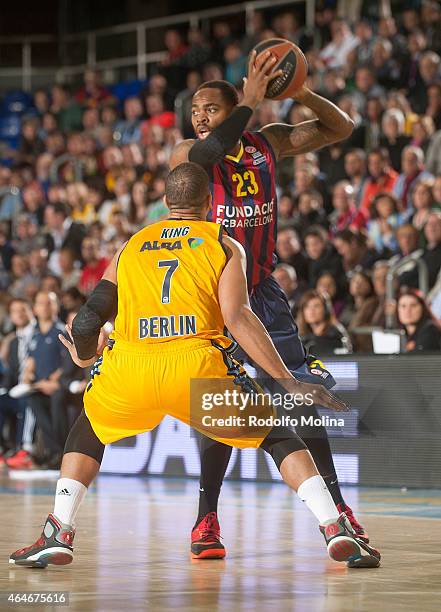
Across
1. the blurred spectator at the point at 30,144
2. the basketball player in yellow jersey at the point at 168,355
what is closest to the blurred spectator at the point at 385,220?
the basketball player in yellow jersey at the point at 168,355

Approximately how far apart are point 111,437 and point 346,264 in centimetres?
788

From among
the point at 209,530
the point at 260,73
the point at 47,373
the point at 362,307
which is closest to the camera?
the point at 209,530

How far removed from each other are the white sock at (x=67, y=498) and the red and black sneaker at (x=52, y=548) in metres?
0.03

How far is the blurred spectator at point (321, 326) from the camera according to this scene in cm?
1138

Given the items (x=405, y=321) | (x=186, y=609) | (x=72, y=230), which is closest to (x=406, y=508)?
(x=405, y=321)

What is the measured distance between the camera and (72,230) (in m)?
17.7

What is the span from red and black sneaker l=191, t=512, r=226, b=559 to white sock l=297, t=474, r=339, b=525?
84 centimetres

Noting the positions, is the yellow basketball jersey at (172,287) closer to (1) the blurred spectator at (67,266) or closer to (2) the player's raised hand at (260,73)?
(2) the player's raised hand at (260,73)

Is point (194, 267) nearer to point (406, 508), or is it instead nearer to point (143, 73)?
point (406, 508)

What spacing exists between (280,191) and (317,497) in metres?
10.2

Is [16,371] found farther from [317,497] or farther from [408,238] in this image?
[317,497]

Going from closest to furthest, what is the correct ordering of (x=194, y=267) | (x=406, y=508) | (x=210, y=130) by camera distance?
(x=194, y=267), (x=210, y=130), (x=406, y=508)

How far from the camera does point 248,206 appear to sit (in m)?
6.83

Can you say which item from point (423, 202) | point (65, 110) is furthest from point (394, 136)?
point (65, 110)
